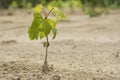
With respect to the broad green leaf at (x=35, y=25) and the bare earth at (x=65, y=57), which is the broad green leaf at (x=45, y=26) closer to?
the broad green leaf at (x=35, y=25)

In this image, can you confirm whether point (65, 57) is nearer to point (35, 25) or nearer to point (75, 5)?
point (35, 25)

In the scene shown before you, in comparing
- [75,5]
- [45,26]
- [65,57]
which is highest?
[75,5]

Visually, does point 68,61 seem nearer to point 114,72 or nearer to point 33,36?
point 114,72

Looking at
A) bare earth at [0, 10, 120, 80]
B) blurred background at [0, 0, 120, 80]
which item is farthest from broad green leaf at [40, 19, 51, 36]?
bare earth at [0, 10, 120, 80]

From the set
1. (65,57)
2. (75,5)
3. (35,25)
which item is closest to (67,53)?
(65,57)

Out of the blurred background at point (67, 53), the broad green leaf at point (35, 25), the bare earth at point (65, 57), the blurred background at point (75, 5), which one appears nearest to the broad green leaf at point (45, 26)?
the broad green leaf at point (35, 25)

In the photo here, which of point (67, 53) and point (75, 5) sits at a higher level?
point (75, 5)

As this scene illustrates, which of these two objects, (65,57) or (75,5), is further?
(75,5)

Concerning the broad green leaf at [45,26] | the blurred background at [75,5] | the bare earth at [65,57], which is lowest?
the bare earth at [65,57]

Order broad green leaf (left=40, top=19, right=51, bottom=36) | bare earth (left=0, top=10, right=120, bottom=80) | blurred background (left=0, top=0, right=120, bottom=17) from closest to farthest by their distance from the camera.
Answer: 1. broad green leaf (left=40, top=19, right=51, bottom=36)
2. bare earth (left=0, top=10, right=120, bottom=80)
3. blurred background (left=0, top=0, right=120, bottom=17)

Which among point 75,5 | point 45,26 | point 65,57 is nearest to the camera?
point 45,26

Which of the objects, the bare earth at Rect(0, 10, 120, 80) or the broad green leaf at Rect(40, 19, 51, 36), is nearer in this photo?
the broad green leaf at Rect(40, 19, 51, 36)

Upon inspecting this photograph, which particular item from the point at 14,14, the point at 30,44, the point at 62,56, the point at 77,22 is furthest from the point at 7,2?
the point at 62,56

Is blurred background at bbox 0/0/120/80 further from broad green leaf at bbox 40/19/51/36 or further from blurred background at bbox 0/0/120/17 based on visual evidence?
blurred background at bbox 0/0/120/17
